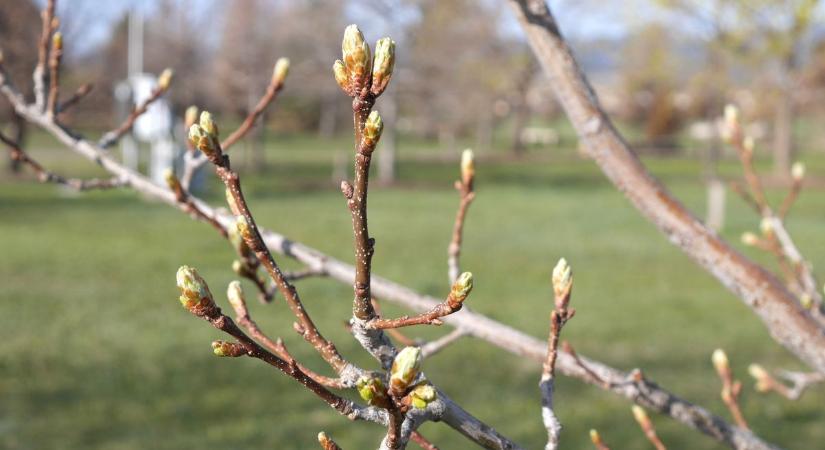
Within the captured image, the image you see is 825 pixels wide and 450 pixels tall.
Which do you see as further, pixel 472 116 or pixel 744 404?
pixel 472 116

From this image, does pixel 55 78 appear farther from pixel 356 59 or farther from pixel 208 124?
pixel 356 59

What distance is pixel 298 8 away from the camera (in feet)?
104

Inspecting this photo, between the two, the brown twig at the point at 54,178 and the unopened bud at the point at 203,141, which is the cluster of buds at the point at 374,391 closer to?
the unopened bud at the point at 203,141

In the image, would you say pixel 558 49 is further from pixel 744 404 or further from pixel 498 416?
pixel 744 404

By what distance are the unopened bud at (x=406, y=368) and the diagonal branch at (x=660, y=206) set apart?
40.1 inches

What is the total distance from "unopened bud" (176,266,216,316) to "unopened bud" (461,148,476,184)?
79 centimetres

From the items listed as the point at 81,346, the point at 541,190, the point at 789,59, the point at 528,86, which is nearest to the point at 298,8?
the point at 528,86

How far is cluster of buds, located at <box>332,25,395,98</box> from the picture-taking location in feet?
2.30

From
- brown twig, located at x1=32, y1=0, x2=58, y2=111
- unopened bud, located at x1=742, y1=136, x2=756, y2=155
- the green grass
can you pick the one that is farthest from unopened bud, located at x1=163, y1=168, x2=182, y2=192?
the green grass

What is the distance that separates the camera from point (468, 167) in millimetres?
1579

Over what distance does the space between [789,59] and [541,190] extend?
9.44 meters

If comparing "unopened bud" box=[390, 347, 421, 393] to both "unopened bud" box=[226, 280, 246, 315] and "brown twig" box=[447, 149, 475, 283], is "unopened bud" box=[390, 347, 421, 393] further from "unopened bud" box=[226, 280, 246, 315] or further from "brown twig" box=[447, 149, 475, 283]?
"brown twig" box=[447, 149, 475, 283]

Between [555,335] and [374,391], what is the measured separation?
377mm

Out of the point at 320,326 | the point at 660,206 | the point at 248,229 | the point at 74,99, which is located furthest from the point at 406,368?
the point at 320,326
